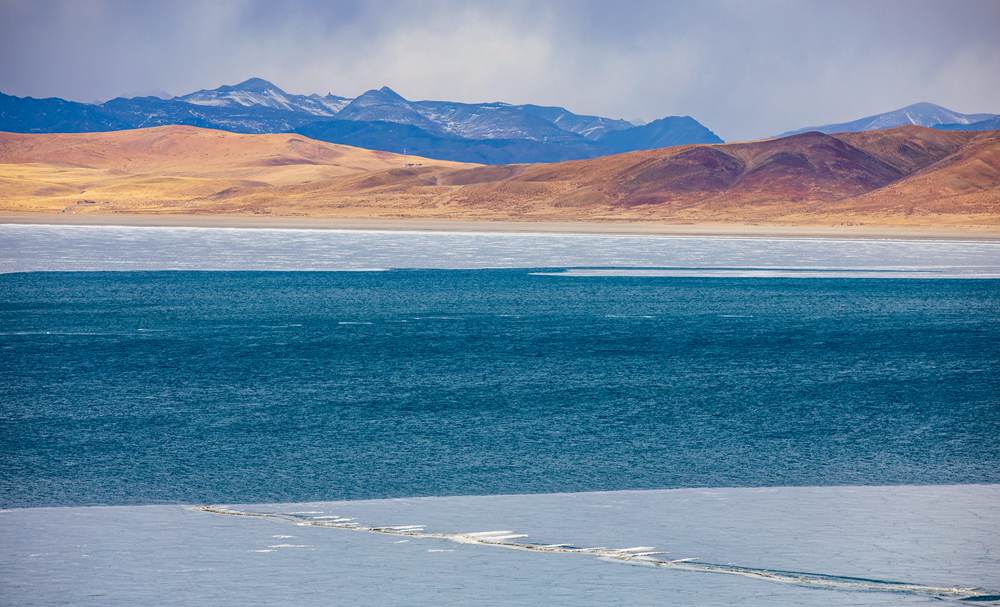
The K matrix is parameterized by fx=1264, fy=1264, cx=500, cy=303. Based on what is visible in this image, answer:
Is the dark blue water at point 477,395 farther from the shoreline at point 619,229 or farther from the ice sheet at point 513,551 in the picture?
the shoreline at point 619,229

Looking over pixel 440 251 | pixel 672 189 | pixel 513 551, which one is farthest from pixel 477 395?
pixel 672 189

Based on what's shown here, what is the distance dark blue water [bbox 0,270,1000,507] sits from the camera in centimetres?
1025

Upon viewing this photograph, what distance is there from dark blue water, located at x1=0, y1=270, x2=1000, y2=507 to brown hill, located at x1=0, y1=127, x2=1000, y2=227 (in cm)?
7041

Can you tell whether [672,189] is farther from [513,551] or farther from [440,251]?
[513,551]

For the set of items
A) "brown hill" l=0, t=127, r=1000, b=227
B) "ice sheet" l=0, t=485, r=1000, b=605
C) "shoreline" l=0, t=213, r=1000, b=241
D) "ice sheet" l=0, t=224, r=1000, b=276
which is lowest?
"ice sheet" l=0, t=485, r=1000, b=605

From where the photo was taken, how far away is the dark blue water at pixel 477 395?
1025 centimetres

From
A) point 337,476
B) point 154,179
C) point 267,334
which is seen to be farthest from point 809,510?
point 154,179

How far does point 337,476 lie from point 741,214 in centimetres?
9789

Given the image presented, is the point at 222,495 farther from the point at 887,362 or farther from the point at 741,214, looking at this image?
the point at 741,214

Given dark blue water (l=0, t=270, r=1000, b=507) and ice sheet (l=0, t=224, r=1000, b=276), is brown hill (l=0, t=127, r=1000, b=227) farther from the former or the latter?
dark blue water (l=0, t=270, r=1000, b=507)

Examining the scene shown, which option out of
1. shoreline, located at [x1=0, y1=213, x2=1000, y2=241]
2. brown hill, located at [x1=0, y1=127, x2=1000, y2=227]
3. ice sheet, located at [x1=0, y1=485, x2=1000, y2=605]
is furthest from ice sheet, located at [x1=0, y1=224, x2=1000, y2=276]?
brown hill, located at [x1=0, y1=127, x2=1000, y2=227]

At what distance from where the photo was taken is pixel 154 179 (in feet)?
501

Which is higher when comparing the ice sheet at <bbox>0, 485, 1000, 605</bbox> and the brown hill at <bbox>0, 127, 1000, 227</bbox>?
the brown hill at <bbox>0, 127, 1000, 227</bbox>

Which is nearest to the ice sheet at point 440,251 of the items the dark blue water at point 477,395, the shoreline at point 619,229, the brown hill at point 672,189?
the shoreline at point 619,229
